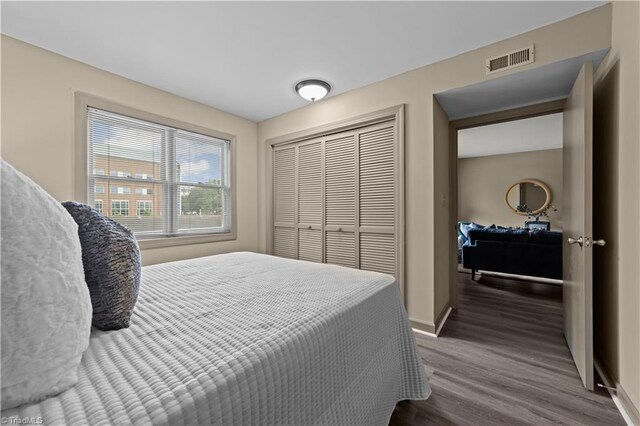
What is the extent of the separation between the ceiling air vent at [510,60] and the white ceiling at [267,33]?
0.46 ft

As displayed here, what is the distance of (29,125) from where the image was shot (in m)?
2.08

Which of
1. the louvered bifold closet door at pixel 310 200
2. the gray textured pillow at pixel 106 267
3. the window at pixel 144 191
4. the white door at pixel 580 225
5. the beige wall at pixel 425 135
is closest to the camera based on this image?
the gray textured pillow at pixel 106 267

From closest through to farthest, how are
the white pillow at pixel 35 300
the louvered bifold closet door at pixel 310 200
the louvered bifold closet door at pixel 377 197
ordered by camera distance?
the white pillow at pixel 35 300, the louvered bifold closet door at pixel 377 197, the louvered bifold closet door at pixel 310 200

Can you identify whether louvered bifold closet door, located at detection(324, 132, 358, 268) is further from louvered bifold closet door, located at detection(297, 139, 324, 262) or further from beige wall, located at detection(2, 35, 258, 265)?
beige wall, located at detection(2, 35, 258, 265)

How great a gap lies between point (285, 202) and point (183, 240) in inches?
53.2

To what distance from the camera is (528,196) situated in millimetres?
6555

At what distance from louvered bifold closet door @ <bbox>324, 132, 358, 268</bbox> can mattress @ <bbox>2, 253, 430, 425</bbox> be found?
134 cm

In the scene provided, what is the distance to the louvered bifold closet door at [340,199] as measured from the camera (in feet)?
9.85

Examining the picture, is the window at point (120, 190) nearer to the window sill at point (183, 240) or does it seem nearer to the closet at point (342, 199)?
the window sill at point (183, 240)

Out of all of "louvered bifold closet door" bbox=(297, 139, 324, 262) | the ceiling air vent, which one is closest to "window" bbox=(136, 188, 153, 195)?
"louvered bifold closet door" bbox=(297, 139, 324, 262)

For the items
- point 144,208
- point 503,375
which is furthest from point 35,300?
point 144,208

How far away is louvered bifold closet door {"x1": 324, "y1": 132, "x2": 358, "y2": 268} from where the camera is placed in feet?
9.85

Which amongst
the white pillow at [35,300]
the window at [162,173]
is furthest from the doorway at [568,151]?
the window at [162,173]

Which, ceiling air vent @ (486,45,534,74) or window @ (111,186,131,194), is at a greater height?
ceiling air vent @ (486,45,534,74)
